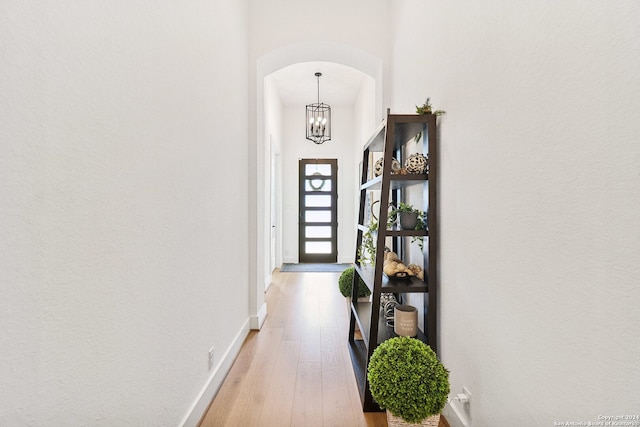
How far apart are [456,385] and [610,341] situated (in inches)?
38.8

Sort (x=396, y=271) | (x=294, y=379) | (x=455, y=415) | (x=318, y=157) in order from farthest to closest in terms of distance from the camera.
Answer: (x=318, y=157) < (x=294, y=379) < (x=396, y=271) < (x=455, y=415)

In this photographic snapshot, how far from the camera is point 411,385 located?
1.44 meters

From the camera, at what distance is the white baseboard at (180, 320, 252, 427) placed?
1.68 meters

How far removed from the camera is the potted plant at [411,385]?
4.67 feet

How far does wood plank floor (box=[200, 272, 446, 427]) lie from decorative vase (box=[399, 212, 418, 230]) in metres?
1.03

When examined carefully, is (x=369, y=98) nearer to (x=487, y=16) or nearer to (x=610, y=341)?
(x=487, y=16)

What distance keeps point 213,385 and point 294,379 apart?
1.69 ft

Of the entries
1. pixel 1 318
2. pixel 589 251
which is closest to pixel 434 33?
pixel 589 251

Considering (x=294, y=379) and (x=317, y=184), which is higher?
(x=317, y=184)

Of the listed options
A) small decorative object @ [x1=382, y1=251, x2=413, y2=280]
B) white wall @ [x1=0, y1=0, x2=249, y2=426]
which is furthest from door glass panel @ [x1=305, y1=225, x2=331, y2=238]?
white wall @ [x1=0, y1=0, x2=249, y2=426]

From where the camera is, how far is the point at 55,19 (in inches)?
33.8

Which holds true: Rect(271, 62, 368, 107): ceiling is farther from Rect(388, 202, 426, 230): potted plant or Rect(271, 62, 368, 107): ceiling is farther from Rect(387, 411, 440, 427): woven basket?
Rect(387, 411, 440, 427): woven basket

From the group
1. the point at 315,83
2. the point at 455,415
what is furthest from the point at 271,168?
the point at 455,415

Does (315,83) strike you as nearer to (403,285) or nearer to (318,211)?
(318,211)
